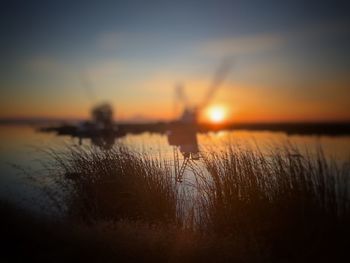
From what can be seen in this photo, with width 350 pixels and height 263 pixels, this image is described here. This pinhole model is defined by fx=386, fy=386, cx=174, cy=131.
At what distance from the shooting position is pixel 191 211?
8.99 metres

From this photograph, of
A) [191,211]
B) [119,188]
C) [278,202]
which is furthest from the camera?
[119,188]

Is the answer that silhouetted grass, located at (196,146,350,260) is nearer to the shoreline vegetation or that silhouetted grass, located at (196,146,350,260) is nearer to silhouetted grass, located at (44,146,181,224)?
the shoreline vegetation

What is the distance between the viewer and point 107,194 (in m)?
9.43

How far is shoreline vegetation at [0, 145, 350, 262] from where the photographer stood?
23.1 ft

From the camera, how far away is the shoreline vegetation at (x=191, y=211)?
7.05m

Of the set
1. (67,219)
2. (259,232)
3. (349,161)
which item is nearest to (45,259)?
(67,219)

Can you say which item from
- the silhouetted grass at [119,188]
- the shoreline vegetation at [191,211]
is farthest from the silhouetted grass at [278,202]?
the silhouetted grass at [119,188]

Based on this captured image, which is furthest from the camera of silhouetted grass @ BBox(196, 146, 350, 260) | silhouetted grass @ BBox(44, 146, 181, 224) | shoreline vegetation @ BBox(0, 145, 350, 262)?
silhouetted grass @ BBox(44, 146, 181, 224)

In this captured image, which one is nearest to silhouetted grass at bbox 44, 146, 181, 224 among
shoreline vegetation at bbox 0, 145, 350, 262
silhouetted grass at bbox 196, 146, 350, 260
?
shoreline vegetation at bbox 0, 145, 350, 262

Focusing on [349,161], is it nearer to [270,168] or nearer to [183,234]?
[270,168]

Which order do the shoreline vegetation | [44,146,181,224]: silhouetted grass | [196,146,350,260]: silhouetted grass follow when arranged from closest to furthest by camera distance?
the shoreline vegetation < [196,146,350,260]: silhouetted grass < [44,146,181,224]: silhouetted grass

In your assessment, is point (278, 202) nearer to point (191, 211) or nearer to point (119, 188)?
point (191, 211)

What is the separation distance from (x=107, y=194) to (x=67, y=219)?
1.09 m

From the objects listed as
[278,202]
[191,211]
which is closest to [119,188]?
[191,211]
